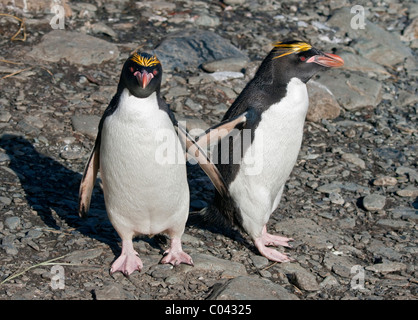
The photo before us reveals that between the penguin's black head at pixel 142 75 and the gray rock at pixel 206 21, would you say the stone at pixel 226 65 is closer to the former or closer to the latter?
the gray rock at pixel 206 21

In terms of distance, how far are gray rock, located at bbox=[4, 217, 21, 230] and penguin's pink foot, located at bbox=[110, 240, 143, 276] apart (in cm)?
77

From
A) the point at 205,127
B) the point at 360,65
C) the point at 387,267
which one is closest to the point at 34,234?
the point at 205,127

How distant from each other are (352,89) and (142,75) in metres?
3.91

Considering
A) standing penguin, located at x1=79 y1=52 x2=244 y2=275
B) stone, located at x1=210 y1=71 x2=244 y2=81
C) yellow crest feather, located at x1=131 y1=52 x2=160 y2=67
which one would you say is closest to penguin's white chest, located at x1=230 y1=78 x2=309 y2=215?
standing penguin, located at x1=79 y1=52 x2=244 y2=275

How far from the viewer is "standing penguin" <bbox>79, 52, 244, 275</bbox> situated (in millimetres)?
3607

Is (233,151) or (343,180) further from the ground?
(233,151)

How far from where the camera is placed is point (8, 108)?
5.71 m

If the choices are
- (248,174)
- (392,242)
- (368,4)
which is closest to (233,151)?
(248,174)

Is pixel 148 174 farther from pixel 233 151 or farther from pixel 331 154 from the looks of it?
pixel 331 154

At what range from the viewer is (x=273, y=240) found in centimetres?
453

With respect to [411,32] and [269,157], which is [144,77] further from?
[411,32]

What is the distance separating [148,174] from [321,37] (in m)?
4.79

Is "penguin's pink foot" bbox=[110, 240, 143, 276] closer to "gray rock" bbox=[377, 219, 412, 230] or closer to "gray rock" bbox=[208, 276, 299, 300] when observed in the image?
"gray rock" bbox=[208, 276, 299, 300]

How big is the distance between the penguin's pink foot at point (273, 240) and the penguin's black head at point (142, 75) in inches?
58.7
